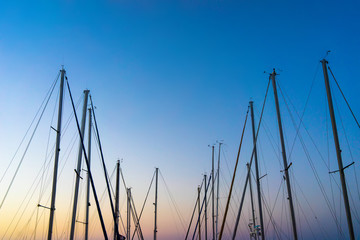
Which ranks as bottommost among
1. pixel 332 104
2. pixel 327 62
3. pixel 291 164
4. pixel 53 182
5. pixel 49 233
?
pixel 49 233

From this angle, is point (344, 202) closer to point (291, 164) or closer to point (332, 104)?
point (291, 164)

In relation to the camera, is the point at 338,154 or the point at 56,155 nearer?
the point at 338,154

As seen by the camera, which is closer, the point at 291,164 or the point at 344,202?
the point at 344,202

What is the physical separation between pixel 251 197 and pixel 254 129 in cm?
1004

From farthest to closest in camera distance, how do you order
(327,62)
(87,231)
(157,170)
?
(157,170), (87,231), (327,62)

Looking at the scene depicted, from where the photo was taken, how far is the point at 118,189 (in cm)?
3478

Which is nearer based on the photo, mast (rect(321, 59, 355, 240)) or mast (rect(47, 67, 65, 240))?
mast (rect(321, 59, 355, 240))

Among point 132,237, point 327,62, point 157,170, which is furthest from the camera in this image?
point 157,170

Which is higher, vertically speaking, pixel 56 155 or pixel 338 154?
pixel 56 155

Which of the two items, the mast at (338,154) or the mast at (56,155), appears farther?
the mast at (56,155)

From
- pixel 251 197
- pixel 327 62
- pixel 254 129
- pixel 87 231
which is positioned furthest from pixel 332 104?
pixel 87 231

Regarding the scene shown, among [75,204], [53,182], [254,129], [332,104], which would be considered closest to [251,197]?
[254,129]

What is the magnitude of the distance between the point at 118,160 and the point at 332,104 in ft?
78.8

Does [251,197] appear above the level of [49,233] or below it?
above
